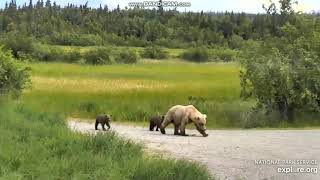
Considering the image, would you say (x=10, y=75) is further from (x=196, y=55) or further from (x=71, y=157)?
(x=196, y=55)

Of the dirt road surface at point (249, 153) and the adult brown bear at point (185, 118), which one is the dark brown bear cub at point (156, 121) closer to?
the adult brown bear at point (185, 118)

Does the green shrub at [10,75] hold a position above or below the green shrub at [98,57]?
above

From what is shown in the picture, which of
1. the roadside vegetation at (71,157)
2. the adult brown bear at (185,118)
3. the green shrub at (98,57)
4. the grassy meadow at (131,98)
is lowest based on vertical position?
the green shrub at (98,57)

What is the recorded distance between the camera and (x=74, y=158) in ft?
37.3

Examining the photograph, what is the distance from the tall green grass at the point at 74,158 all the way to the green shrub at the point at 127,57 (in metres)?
65.6

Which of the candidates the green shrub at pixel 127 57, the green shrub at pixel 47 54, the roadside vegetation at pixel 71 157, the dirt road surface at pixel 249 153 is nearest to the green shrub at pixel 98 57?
the green shrub at pixel 127 57

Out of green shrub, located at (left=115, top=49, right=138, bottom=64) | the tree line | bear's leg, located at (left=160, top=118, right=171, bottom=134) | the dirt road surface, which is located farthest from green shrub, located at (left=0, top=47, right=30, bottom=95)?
the tree line

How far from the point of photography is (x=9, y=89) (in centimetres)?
2588

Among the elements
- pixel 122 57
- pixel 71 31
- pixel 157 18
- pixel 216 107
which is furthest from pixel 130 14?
pixel 216 107

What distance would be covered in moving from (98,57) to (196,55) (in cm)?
1873

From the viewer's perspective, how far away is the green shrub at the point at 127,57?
264ft

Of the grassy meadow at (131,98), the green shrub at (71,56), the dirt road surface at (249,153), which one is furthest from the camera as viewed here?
the green shrub at (71,56)

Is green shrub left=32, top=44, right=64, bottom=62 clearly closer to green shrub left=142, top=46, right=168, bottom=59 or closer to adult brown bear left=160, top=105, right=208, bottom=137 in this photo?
green shrub left=142, top=46, right=168, bottom=59

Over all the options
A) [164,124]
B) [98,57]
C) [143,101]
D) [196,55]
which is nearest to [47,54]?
[98,57]
